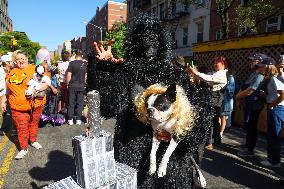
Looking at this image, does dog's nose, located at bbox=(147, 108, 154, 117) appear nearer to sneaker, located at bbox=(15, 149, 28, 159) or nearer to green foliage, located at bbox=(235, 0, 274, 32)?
sneaker, located at bbox=(15, 149, 28, 159)

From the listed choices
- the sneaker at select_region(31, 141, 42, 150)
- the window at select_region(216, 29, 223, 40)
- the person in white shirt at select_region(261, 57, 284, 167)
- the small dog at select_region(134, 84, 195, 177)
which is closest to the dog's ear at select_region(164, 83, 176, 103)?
the small dog at select_region(134, 84, 195, 177)

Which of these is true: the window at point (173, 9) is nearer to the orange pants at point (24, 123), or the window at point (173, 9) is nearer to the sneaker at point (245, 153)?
the sneaker at point (245, 153)

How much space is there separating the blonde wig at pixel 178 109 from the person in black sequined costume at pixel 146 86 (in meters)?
0.12

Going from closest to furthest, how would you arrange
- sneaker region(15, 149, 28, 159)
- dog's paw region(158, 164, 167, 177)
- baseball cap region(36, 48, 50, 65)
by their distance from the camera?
dog's paw region(158, 164, 167, 177)
sneaker region(15, 149, 28, 159)
baseball cap region(36, 48, 50, 65)

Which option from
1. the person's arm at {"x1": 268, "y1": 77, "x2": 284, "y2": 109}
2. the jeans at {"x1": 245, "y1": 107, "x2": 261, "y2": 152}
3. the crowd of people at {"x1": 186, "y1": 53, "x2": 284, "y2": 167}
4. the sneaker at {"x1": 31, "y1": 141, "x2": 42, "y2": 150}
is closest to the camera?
the person's arm at {"x1": 268, "y1": 77, "x2": 284, "y2": 109}

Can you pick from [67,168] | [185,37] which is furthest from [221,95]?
[185,37]

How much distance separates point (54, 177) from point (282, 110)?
3376mm

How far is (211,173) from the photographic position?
4367 millimetres

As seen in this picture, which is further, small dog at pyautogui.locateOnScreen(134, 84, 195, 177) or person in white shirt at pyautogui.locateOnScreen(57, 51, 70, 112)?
person in white shirt at pyautogui.locateOnScreen(57, 51, 70, 112)

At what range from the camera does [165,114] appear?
6.10 ft

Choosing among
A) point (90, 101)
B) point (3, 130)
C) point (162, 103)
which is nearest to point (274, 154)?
point (162, 103)

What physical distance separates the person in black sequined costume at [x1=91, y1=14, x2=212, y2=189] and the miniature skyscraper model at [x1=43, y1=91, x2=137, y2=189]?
0.99 feet

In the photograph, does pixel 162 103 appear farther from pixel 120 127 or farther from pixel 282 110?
pixel 282 110

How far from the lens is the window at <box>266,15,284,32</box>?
15.7 meters
